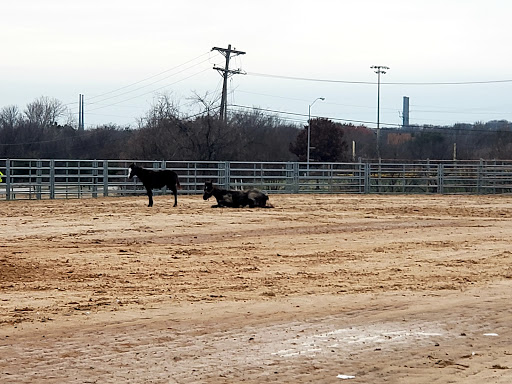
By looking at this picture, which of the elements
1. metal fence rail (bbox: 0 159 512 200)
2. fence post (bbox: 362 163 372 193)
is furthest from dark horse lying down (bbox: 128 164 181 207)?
fence post (bbox: 362 163 372 193)

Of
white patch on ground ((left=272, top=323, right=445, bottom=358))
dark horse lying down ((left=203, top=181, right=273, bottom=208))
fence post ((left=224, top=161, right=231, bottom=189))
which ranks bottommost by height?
white patch on ground ((left=272, top=323, right=445, bottom=358))

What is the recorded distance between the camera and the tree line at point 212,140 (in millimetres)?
52688

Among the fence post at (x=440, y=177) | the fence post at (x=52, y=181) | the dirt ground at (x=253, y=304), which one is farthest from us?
the fence post at (x=440, y=177)

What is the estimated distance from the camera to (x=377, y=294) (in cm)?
1117

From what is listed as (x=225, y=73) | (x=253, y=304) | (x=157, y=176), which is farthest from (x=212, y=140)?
(x=253, y=304)

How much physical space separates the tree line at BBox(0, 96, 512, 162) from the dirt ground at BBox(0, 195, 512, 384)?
104 ft

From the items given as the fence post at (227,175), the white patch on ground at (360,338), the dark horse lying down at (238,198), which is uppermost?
the fence post at (227,175)

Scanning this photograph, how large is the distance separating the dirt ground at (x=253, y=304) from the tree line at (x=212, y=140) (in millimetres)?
31753

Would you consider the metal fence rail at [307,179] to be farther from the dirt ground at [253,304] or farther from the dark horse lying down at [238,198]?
the dirt ground at [253,304]

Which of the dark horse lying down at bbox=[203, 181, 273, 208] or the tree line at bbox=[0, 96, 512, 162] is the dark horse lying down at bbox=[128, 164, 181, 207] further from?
the tree line at bbox=[0, 96, 512, 162]

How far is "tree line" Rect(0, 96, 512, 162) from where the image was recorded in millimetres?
52688

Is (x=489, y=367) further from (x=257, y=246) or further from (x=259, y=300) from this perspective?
(x=257, y=246)

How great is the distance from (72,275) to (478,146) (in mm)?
96044

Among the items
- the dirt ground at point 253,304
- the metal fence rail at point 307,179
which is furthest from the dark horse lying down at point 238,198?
the metal fence rail at point 307,179
